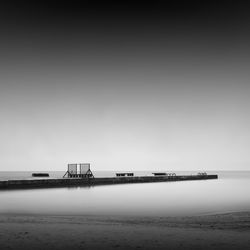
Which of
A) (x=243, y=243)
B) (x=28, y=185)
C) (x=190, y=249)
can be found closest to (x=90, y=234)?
(x=190, y=249)

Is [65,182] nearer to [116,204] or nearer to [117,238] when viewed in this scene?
[116,204]

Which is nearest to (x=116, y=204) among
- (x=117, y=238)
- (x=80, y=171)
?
(x=117, y=238)

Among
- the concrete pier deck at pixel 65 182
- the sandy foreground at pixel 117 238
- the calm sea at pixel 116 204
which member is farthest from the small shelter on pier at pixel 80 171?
the sandy foreground at pixel 117 238

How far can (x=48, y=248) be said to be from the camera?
10.4 m

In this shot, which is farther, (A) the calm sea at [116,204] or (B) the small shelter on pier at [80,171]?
(B) the small shelter on pier at [80,171]

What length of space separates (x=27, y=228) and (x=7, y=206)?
18.4 meters

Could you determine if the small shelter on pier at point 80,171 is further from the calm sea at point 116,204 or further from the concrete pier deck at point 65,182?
the calm sea at point 116,204

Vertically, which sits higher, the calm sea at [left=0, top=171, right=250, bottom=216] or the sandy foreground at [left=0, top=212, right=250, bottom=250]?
the sandy foreground at [left=0, top=212, right=250, bottom=250]

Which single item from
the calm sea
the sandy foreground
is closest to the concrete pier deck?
the calm sea

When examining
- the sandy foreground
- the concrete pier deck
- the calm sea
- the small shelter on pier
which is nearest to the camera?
the sandy foreground

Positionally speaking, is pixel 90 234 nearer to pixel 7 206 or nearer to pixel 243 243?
pixel 243 243

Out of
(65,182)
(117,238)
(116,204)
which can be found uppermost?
(117,238)

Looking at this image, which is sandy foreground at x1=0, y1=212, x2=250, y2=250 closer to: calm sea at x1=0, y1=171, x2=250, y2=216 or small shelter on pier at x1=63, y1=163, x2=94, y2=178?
calm sea at x1=0, y1=171, x2=250, y2=216

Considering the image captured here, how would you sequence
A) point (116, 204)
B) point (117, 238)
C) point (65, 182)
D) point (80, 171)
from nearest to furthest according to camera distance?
point (117, 238), point (116, 204), point (65, 182), point (80, 171)
